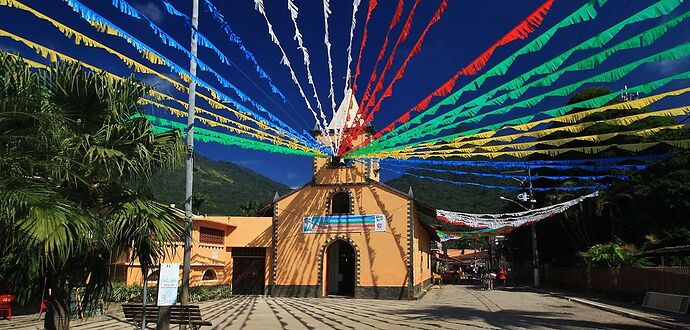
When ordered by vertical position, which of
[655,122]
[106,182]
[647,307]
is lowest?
[647,307]

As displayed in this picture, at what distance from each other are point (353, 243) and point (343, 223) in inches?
46.7

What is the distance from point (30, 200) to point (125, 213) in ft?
6.24

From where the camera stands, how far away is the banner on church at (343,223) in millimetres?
25828

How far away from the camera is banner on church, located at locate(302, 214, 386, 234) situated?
2583 cm

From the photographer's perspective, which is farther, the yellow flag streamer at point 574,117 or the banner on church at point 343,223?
the banner on church at point 343,223

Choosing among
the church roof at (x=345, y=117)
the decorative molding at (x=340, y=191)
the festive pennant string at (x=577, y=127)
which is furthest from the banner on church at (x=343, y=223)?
the festive pennant string at (x=577, y=127)

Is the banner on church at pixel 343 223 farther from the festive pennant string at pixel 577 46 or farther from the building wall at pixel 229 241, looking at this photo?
the festive pennant string at pixel 577 46

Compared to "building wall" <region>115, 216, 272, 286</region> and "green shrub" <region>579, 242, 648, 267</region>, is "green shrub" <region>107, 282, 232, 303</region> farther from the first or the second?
"green shrub" <region>579, 242, 648, 267</region>

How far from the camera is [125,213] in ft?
25.9

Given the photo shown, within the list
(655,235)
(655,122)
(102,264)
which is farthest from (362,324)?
(655,122)

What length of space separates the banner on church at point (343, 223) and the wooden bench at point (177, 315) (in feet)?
48.2

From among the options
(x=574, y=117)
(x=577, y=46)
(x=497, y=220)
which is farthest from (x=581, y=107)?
(x=497, y=220)

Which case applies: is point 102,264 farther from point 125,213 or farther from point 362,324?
point 362,324

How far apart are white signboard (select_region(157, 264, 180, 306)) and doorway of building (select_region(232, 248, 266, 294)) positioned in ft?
60.1
